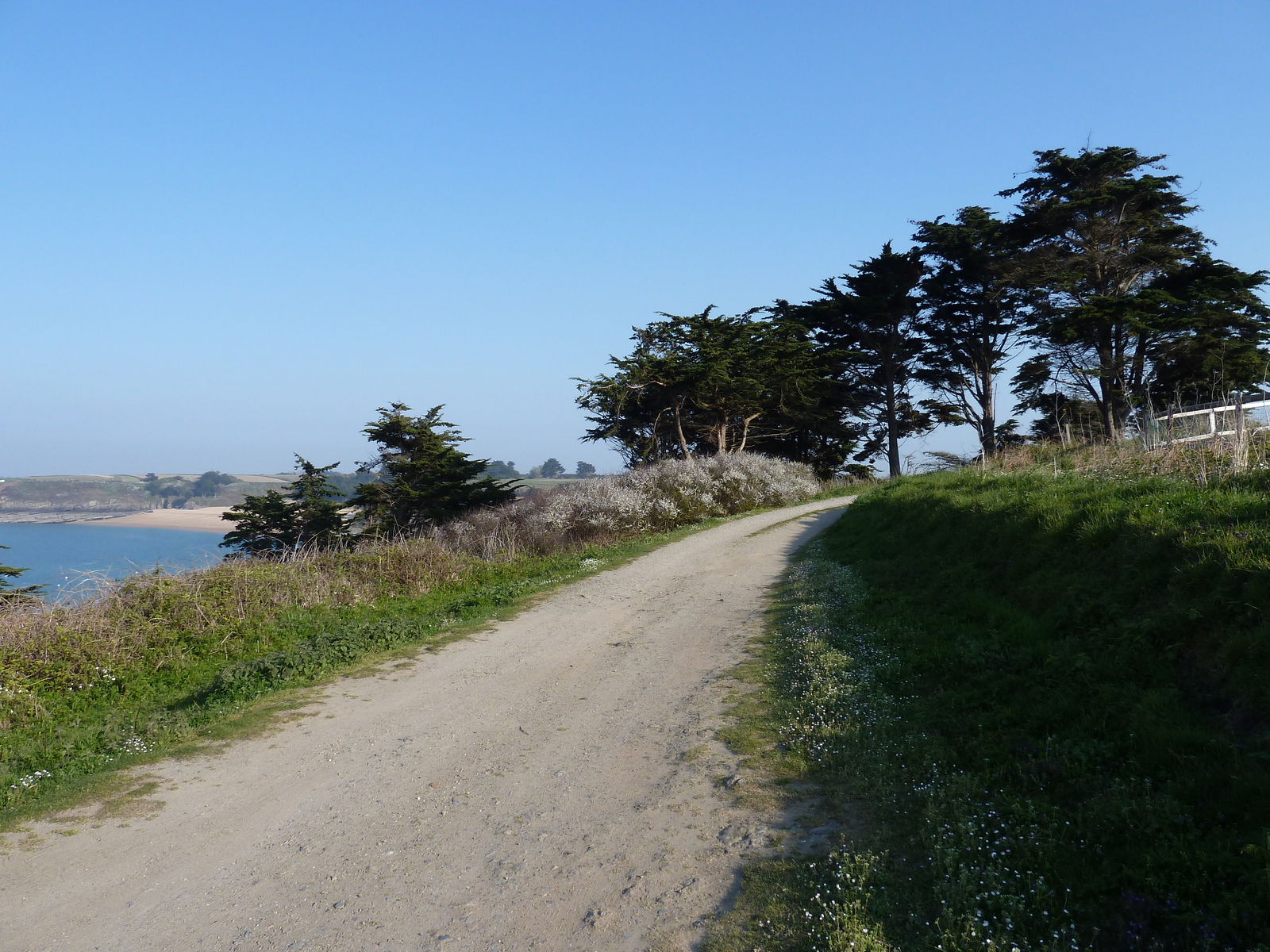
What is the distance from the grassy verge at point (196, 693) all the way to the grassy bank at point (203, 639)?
0.02m

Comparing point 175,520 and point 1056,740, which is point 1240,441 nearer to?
A: point 1056,740

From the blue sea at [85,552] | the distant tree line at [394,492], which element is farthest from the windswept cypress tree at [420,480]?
the blue sea at [85,552]

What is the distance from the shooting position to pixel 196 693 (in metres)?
7.96

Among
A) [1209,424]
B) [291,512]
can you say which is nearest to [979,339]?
[1209,424]

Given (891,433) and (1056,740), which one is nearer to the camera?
(1056,740)

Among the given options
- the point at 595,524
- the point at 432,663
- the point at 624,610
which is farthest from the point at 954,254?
the point at 432,663

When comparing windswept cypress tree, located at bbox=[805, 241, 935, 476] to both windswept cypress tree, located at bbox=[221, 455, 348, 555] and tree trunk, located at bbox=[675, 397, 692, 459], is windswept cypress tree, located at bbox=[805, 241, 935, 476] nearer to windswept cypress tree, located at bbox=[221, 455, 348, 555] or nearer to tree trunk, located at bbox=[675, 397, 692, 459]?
tree trunk, located at bbox=[675, 397, 692, 459]

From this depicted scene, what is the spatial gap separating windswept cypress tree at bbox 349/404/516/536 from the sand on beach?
57.9ft

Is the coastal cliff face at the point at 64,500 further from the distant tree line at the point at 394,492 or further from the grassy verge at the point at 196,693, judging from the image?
the grassy verge at the point at 196,693

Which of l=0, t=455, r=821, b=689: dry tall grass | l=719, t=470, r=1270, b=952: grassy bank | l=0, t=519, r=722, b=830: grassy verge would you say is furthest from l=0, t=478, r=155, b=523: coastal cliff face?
l=719, t=470, r=1270, b=952: grassy bank

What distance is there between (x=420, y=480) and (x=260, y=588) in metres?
24.7

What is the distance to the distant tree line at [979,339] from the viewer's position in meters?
28.3

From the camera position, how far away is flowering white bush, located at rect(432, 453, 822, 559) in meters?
22.1

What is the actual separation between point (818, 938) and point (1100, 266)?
33.8 m
